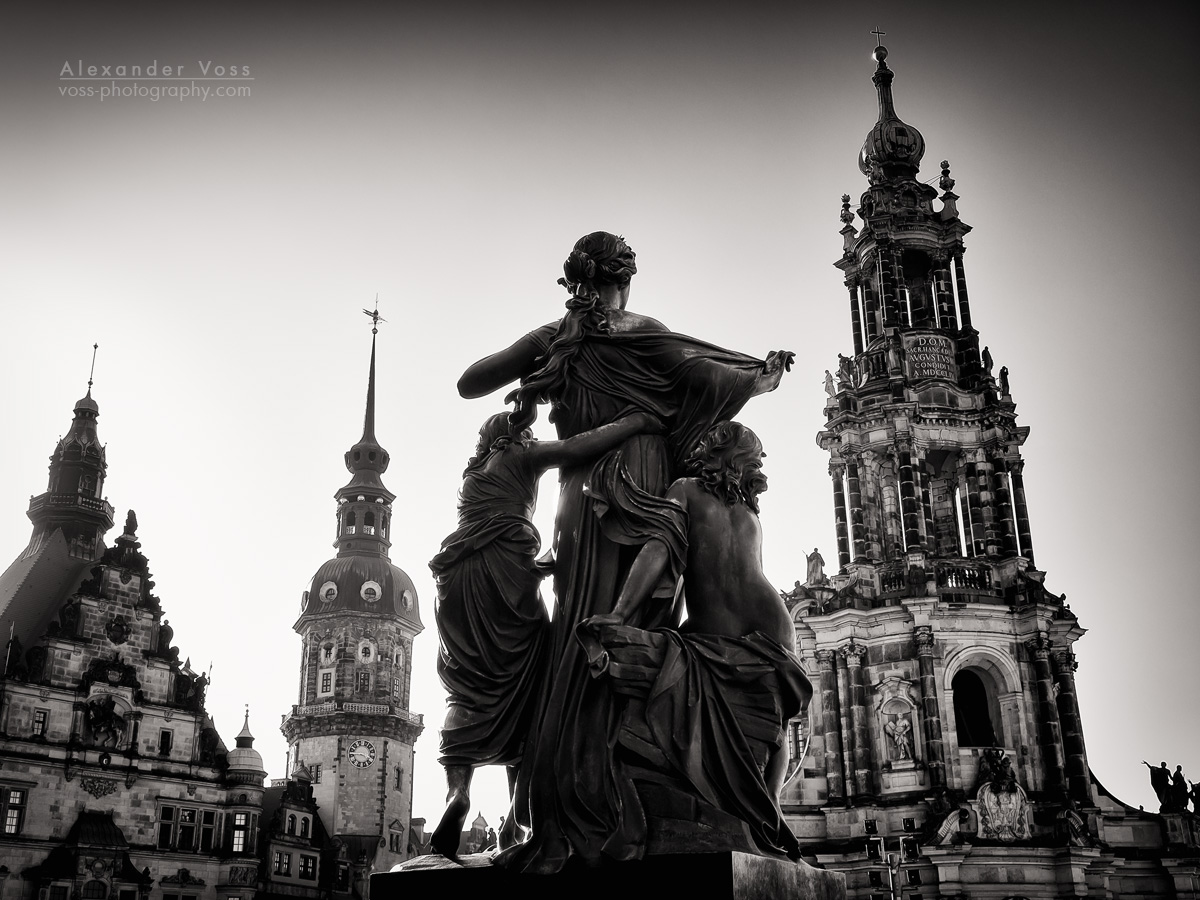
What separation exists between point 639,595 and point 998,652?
37.5m

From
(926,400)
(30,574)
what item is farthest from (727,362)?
(30,574)

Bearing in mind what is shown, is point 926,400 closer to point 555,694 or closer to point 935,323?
point 935,323

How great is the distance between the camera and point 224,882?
140ft

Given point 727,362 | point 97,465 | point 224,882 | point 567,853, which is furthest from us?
point 97,465

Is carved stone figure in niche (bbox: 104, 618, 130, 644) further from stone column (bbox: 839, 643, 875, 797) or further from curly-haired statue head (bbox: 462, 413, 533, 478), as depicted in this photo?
curly-haired statue head (bbox: 462, 413, 533, 478)

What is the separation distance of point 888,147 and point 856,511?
16012 mm

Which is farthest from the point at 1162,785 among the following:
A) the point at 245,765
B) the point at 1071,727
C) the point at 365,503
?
the point at 365,503

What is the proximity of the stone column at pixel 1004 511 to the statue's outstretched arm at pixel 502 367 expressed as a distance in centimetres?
3897

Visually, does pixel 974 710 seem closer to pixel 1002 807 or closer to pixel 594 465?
pixel 1002 807

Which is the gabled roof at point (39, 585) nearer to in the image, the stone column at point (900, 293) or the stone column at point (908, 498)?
the stone column at point (908, 498)

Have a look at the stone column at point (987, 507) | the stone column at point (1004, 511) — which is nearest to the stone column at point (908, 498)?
the stone column at point (987, 507)

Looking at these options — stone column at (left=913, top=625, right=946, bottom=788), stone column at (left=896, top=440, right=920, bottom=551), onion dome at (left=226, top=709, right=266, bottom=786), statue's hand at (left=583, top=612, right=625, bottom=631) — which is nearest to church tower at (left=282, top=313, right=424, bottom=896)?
onion dome at (left=226, top=709, right=266, bottom=786)

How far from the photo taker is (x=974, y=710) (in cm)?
4128

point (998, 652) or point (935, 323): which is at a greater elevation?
point (935, 323)
